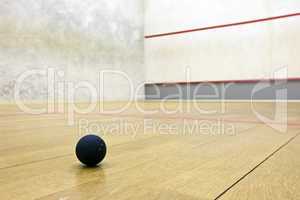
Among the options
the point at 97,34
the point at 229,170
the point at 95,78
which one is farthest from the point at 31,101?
the point at 229,170

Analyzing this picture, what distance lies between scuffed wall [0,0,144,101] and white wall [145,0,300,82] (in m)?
0.26

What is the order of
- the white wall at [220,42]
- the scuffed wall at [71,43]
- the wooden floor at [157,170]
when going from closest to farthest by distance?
the wooden floor at [157,170], the scuffed wall at [71,43], the white wall at [220,42]

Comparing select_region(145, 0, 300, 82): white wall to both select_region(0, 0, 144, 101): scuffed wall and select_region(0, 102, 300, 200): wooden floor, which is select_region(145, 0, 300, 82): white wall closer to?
select_region(0, 0, 144, 101): scuffed wall

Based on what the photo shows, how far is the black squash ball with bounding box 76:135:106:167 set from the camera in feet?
1.40

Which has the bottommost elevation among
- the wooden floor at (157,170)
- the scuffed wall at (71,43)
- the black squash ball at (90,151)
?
the wooden floor at (157,170)

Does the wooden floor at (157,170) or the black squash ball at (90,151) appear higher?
the black squash ball at (90,151)

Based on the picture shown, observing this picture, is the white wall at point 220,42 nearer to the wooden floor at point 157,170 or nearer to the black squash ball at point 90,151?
the wooden floor at point 157,170

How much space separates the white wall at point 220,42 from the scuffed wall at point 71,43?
0.86ft

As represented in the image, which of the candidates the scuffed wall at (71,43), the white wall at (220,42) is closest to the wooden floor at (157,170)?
the scuffed wall at (71,43)

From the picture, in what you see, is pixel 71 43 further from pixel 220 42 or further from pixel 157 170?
pixel 157 170

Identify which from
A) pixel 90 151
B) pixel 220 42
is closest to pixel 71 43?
pixel 220 42

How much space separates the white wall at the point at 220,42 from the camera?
134 inches

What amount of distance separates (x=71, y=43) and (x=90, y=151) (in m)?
3.21

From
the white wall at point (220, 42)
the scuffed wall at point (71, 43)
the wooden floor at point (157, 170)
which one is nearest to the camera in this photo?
the wooden floor at point (157, 170)
